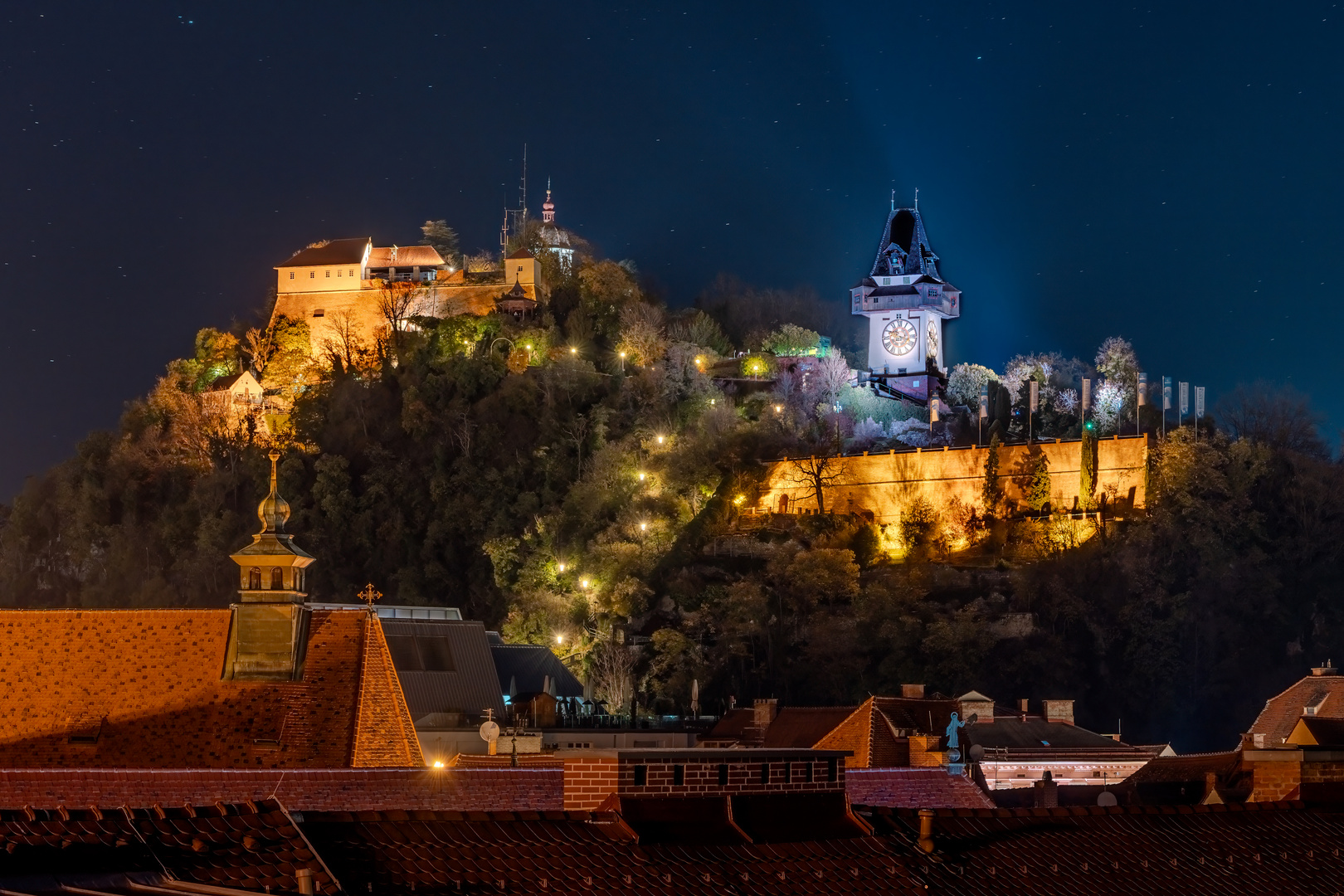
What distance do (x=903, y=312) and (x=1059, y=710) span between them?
55.5m

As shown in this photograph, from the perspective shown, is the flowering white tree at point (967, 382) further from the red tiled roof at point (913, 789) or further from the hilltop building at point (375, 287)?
the red tiled roof at point (913, 789)

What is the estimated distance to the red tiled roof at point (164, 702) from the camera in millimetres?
33219

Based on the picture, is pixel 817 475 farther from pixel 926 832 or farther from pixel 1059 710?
pixel 926 832

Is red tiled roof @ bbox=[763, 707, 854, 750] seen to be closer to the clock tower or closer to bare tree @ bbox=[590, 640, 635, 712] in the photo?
bare tree @ bbox=[590, 640, 635, 712]

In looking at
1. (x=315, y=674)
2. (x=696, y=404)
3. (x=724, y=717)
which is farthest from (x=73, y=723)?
(x=696, y=404)

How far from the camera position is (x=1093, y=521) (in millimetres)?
94875

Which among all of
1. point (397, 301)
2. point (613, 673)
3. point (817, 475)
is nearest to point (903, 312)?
point (817, 475)

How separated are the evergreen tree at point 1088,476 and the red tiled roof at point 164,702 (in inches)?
2561

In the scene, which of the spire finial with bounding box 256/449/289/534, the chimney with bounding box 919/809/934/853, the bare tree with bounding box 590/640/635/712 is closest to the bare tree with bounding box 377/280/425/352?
the bare tree with bounding box 590/640/635/712

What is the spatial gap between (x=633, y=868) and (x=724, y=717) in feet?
165

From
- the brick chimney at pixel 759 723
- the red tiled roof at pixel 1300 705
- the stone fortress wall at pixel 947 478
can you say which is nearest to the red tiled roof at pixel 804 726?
the brick chimney at pixel 759 723

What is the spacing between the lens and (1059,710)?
68625mm

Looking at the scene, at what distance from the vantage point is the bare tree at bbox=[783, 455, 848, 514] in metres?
102

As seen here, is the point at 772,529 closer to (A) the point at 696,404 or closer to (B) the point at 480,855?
(A) the point at 696,404
